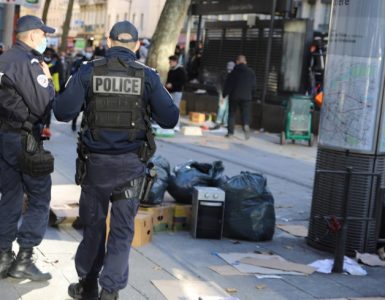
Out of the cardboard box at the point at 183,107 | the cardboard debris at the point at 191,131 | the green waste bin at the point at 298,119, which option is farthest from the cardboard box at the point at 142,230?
the cardboard box at the point at 183,107

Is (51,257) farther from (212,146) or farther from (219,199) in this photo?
(212,146)

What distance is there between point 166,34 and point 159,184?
8.36 metres

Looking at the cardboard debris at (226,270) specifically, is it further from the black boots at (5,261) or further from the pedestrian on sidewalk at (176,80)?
the pedestrian on sidewalk at (176,80)

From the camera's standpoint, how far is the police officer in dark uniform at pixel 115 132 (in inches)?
179

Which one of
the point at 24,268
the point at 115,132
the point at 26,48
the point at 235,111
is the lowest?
the point at 24,268

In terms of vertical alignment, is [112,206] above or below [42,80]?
below

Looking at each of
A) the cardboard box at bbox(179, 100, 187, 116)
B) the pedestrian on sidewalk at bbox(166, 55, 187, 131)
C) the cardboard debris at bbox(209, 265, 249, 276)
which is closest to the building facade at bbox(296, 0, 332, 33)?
the cardboard box at bbox(179, 100, 187, 116)

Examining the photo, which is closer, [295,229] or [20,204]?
[20,204]

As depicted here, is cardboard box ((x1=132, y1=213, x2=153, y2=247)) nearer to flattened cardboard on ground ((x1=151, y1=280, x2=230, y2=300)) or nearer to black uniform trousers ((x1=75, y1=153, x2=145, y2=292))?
flattened cardboard on ground ((x1=151, y1=280, x2=230, y2=300))

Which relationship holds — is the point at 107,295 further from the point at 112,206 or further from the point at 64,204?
the point at 64,204

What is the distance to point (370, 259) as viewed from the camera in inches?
263

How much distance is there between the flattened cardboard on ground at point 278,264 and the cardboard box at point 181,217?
1.12m

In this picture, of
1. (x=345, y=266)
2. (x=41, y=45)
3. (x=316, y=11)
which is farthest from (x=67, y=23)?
(x=41, y=45)

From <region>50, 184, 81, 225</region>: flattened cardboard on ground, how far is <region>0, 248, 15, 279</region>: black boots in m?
1.63
